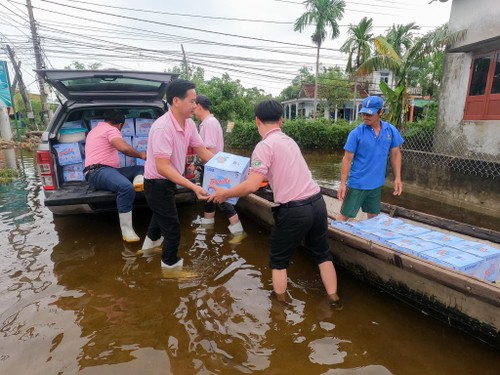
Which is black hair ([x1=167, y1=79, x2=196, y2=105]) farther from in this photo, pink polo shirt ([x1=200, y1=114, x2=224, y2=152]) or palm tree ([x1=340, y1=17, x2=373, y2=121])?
palm tree ([x1=340, y1=17, x2=373, y2=121])

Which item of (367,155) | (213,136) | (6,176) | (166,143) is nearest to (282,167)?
(166,143)

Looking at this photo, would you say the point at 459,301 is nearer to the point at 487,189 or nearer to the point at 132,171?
the point at 132,171

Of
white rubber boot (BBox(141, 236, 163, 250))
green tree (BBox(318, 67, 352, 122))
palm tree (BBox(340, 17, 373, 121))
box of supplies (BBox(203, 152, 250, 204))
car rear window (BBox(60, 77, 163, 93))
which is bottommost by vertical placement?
white rubber boot (BBox(141, 236, 163, 250))

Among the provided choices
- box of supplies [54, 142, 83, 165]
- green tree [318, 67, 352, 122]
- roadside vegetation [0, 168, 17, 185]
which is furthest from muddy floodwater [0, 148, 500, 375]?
green tree [318, 67, 352, 122]

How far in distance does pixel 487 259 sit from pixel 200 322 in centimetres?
235

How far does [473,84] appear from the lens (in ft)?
30.2

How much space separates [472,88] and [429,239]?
8268 millimetres

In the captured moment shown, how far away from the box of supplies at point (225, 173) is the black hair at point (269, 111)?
77cm

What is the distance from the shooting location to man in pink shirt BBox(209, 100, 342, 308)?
2.70 m

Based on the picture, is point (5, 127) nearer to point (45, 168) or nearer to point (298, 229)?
point (45, 168)

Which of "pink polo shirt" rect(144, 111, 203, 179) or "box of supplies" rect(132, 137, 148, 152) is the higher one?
"pink polo shirt" rect(144, 111, 203, 179)

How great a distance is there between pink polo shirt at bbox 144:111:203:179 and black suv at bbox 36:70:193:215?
121cm

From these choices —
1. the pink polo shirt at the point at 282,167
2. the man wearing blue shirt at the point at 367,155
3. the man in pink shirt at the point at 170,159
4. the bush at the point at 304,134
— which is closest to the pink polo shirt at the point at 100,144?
the man in pink shirt at the point at 170,159

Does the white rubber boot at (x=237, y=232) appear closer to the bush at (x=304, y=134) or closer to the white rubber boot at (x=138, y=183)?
the white rubber boot at (x=138, y=183)
